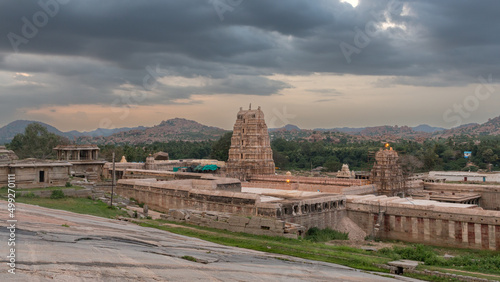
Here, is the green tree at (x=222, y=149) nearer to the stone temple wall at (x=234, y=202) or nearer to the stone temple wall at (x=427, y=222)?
the stone temple wall at (x=234, y=202)

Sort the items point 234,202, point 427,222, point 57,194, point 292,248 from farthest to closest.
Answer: point 234,202, point 427,222, point 57,194, point 292,248

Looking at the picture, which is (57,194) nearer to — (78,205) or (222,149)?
(78,205)

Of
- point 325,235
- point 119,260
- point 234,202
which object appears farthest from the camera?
point 234,202

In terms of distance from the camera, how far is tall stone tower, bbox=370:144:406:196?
48.8 metres

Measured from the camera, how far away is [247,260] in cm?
1514

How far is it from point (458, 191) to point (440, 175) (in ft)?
65.8

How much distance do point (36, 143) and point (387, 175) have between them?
60.2 metres

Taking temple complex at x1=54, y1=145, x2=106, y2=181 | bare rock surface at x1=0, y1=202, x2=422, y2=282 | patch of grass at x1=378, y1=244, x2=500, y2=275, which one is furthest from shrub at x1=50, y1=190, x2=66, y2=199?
temple complex at x1=54, y1=145, x2=106, y2=181

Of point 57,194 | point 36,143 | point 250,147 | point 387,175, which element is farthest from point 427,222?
point 36,143

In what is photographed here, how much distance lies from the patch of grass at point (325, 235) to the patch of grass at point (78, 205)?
512 inches

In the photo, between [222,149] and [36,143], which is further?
[222,149]

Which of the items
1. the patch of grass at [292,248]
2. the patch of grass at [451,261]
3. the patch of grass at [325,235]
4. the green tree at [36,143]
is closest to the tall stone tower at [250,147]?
the patch of grass at [325,235]

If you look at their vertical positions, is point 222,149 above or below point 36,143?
below

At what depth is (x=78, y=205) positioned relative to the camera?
2584cm
